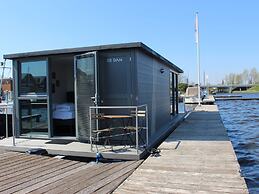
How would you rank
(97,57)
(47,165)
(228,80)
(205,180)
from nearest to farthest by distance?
(205,180) < (47,165) < (97,57) < (228,80)

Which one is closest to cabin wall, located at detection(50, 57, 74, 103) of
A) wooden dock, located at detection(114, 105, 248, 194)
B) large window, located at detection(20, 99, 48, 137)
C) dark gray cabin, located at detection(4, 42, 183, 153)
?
dark gray cabin, located at detection(4, 42, 183, 153)

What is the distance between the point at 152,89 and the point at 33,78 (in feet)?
11.1

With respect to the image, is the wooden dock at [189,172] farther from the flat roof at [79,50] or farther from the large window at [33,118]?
the large window at [33,118]

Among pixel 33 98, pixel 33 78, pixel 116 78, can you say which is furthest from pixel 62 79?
pixel 116 78

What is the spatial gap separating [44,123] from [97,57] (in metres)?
2.43

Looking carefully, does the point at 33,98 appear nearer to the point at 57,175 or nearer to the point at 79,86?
the point at 79,86

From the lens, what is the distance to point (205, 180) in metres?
4.34

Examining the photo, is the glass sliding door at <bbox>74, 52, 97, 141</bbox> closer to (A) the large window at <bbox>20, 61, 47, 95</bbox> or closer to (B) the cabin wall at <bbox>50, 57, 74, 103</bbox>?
(A) the large window at <bbox>20, 61, 47, 95</bbox>

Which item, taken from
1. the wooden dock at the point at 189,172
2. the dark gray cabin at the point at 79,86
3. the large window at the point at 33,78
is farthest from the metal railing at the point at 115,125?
the large window at the point at 33,78

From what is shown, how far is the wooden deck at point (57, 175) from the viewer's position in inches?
170

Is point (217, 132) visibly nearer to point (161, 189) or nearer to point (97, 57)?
point (97, 57)

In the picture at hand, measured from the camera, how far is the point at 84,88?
704cm

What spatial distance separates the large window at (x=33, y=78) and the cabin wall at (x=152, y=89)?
2517 millimetres

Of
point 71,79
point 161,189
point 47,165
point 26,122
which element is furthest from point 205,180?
point 71,79
